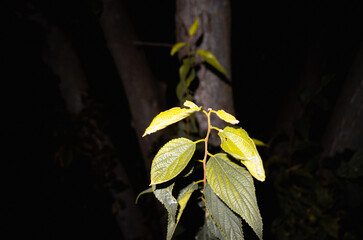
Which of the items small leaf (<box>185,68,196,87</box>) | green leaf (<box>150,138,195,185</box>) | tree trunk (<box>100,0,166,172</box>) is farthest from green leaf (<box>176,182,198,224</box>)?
tree trunk (<box>100,0,166,172</box>)

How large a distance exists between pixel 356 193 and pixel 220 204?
1.12 metres

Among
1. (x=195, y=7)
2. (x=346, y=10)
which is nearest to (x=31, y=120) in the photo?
(x=195, y=7)

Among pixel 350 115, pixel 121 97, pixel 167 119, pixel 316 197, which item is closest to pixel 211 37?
pixel 167 119

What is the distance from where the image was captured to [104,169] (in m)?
1.54

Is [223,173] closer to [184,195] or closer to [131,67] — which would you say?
[184,195]

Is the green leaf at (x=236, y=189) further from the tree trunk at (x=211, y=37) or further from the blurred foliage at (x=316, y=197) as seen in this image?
the blurred foliage at (x=316, y=197)

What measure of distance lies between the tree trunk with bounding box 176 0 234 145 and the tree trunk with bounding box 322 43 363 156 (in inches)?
25.4

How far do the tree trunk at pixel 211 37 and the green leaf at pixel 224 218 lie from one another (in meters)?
0.49

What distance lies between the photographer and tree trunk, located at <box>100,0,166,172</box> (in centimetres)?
125

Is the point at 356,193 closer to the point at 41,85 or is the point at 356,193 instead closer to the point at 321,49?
the point at 321,49

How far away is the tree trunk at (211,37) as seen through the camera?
82cm

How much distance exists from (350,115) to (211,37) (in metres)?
0.85

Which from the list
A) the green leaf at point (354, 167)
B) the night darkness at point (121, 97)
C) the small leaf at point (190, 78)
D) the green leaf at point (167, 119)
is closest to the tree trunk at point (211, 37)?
the small leaf at point (190, 78)

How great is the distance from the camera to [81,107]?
4.64 feet
